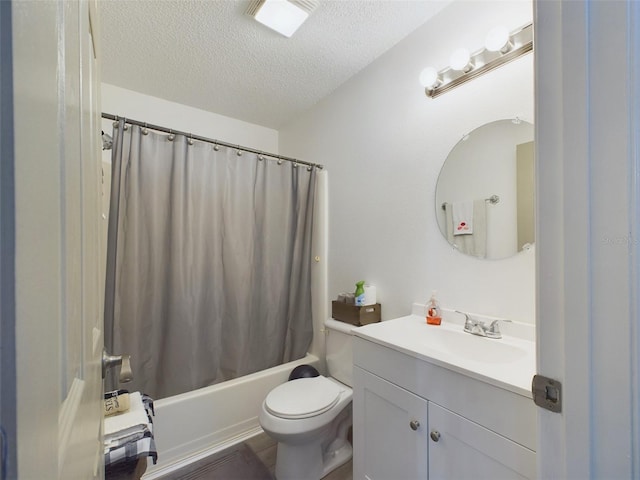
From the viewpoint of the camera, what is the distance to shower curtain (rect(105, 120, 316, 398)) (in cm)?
150

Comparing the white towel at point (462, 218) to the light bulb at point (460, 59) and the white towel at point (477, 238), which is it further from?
the light bulb at point (460, 59)

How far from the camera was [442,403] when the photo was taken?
0.94 meters

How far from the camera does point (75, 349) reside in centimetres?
37

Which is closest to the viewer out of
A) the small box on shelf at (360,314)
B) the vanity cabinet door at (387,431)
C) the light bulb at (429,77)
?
the vanity cabinet door at (387,431)

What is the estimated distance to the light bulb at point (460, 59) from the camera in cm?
127

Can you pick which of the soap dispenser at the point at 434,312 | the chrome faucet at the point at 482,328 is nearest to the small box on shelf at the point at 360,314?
the soap dispenser at the point at 434,312

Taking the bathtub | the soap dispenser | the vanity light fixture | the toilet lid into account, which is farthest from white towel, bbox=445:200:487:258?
the bathtub

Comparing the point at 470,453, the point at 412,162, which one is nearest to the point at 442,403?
the point at 470,453

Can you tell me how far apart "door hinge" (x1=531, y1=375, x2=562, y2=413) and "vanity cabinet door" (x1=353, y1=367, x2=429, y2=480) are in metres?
0.57

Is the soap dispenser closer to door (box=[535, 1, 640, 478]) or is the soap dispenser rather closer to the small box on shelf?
the small box on shelf

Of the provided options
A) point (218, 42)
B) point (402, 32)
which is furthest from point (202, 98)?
point (402, 32)

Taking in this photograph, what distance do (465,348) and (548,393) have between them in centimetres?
80

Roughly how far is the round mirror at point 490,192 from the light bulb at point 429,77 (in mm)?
319

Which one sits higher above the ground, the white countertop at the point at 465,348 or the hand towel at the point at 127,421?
the white countertop at the point at 465,348
